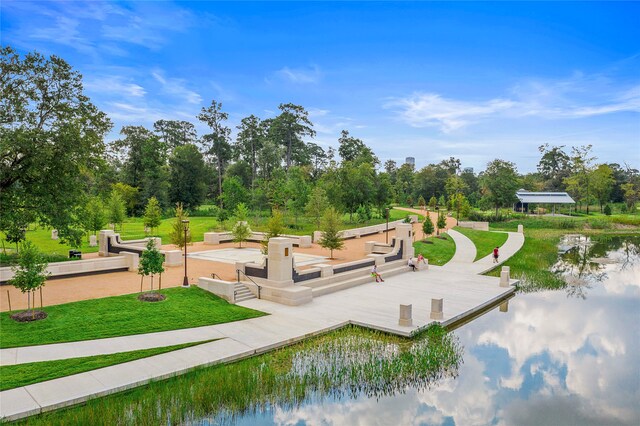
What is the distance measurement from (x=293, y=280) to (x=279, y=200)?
3260 centimetres

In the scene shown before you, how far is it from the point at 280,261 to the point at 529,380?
10.7 metres

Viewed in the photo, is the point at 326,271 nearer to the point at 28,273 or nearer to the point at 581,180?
the point at 28,273

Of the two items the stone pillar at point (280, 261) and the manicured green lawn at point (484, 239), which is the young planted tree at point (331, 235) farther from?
the manicured green lawn at point (484, 239)

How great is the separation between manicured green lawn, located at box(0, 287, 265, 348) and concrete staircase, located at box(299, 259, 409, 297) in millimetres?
4253

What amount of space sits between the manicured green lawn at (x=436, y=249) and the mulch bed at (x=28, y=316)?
23.5 m

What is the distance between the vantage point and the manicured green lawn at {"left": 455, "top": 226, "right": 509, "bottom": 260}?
1452 inches

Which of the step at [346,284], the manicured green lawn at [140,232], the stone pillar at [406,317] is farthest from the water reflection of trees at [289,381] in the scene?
the manicured green lawn at [140,232]

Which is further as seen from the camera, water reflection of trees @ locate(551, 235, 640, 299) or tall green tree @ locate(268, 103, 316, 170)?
tall green tree @ locate(268, 103, 316, 170)

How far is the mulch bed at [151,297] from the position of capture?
1726 cm

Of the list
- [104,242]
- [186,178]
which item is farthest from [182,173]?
[104,242]

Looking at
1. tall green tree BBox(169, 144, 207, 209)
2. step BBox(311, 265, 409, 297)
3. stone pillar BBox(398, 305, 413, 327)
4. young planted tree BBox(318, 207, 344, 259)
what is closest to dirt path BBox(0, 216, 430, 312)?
young planted tree BBox(318, 207, 344, 259)

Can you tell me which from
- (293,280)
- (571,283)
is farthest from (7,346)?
(571,283)

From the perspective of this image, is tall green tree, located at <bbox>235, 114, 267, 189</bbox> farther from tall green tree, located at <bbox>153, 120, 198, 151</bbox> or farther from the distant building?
the distant building

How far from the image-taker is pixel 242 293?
1927 cm
